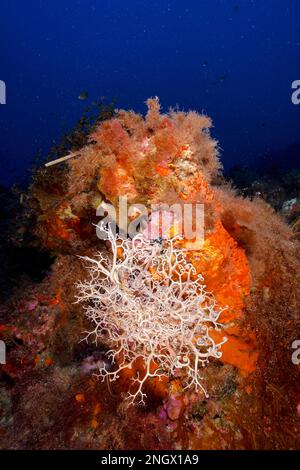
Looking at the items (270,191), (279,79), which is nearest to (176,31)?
(279,79)

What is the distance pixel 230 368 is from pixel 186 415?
0.73 m

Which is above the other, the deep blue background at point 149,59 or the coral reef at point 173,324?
the deep blue background at point 149,59

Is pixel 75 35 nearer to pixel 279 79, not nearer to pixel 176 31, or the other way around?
pixel 176 31

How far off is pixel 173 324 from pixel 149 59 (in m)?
145

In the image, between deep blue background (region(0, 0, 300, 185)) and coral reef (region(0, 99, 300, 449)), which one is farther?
deep blue background (region(0, 0, 300, 185))

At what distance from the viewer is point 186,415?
318 centimetres

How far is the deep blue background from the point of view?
365 feet

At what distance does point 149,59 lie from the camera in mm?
126312

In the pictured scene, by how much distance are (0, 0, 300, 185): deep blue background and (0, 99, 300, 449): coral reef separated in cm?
11099

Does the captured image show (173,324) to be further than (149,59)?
No

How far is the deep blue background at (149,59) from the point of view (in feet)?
365

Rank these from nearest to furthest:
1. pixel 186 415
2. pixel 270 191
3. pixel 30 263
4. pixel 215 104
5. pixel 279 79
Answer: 1. pixel 186 415
2. pixel 30 263
3. pixel 270 191
4. pixel 279 79
5. pixel 215 104

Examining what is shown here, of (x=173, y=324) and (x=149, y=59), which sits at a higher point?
(x=149, y=59)

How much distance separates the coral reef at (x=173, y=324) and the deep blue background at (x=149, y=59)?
111 metres
